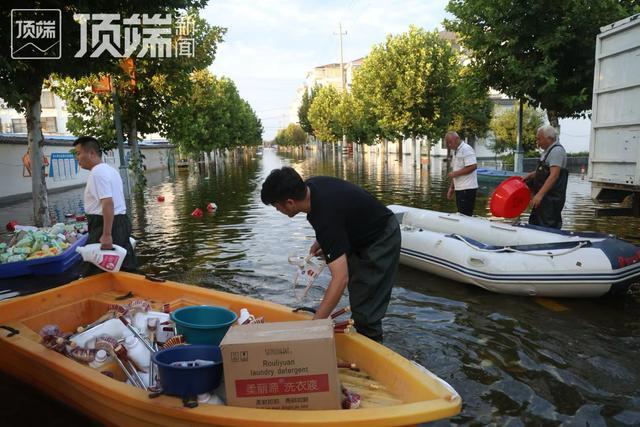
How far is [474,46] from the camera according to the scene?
18469mm

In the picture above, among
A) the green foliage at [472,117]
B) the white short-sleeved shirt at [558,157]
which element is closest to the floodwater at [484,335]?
the white short-sleeved shirt at [558,157]

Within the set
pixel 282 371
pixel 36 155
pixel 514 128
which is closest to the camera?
pixel 282 371

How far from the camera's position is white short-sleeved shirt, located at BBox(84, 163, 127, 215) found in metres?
5.68

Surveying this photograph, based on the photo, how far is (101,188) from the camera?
5.68m

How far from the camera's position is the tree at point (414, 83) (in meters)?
30.4

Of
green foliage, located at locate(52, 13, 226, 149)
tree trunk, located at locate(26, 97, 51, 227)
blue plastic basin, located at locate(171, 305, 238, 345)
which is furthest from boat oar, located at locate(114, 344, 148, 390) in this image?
green foliage, located at locate(52, 13, 226, 149)

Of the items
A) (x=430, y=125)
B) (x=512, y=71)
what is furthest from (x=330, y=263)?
(x=430, y=125)

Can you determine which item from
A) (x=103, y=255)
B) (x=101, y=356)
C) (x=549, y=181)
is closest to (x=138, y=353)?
(x=101, y=356)

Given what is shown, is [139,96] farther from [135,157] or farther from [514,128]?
[514,128]

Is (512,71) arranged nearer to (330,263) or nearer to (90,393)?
(330,263)

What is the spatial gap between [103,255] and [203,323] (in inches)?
85.9

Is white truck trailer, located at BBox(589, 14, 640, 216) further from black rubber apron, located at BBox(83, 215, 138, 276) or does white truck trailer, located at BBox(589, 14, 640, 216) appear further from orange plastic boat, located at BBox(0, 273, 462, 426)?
black rubber apron, located at BBox(83, 215, 138, 276)

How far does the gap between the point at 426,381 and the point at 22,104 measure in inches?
468

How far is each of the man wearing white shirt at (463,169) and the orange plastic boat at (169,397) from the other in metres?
5.28
